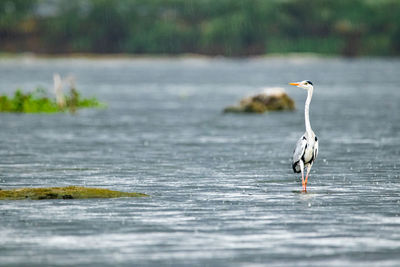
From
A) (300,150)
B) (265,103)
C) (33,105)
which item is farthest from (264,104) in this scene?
(300,150)

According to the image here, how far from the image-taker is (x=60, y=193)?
700 inches

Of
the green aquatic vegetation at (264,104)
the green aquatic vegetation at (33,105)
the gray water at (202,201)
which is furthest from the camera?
the green aquatic vegetation at (264,104)

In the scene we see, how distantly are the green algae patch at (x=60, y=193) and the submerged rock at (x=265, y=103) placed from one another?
29.7 meters

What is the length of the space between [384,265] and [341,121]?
29138 mm

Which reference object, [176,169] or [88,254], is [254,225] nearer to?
[88,254]

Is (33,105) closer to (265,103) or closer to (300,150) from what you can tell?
(265,103)

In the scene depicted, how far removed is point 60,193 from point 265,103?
105 ft

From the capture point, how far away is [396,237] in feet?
46.2

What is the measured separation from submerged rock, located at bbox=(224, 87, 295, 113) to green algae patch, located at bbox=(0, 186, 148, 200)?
2967 cm

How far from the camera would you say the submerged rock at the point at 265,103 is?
156 feet

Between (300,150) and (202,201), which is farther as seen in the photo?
(300,150)

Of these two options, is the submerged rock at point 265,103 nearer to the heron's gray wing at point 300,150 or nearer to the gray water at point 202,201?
the gray water at point 202,201

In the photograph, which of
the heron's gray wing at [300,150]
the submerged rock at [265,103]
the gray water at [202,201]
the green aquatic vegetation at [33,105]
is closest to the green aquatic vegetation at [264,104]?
the submerged rock at [265,103]

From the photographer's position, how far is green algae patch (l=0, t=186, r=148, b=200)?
698 inches
